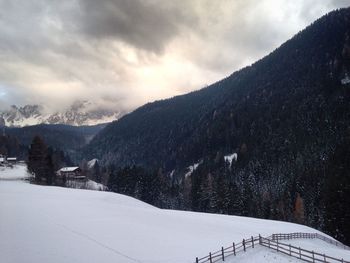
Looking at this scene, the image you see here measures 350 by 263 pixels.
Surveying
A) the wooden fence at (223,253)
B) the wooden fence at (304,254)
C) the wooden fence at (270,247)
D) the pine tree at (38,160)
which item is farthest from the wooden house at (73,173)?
the wooden fence at (304,254)

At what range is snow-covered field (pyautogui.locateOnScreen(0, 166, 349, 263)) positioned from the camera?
1193 inches

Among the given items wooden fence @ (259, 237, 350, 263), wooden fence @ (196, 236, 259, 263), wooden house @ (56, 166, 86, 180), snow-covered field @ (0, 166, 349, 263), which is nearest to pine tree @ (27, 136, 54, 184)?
snow-covered field @ (0, 166, 349, 263)

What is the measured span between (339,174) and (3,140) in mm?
166508

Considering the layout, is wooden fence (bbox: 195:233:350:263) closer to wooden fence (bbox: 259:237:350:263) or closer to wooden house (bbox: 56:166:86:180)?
wooden fence (bbox: 259:237:350:263)

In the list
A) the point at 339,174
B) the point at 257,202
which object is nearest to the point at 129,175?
the point at 257,202

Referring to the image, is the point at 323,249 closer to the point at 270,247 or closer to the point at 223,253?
the point at 270,247

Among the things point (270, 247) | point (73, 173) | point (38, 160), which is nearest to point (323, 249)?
point (270, 247)

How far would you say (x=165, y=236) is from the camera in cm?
4166

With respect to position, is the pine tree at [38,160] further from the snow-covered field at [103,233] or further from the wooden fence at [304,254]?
the wooden fence at [304,254]

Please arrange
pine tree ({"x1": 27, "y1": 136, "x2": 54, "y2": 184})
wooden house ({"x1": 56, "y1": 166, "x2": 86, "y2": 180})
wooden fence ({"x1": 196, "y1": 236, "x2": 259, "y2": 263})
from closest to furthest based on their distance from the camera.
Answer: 1. wooden fence ({"x1": 196, "y1": 236, "x2": 259, "y2": 263})
2. pine tree ({"x1": 27, "y1": 136, "x2": 54, "y2": 184})
3. wooden house ({"x1": 56, "y1": 166, "x2": 86, "y2": 180})

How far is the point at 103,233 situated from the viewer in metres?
39.2

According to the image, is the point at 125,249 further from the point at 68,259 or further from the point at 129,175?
the point at 129,175

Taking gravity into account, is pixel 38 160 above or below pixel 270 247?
above

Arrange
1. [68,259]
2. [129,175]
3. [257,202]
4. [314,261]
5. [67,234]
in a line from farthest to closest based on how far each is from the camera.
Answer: [129,175] → [257,202] → [67,234] → [314,261] → [68,259]
